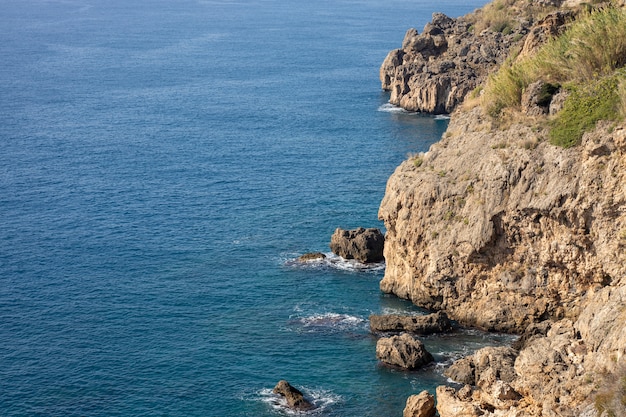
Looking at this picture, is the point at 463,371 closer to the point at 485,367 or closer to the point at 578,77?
the point at 485,367

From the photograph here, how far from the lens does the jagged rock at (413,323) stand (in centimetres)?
6481

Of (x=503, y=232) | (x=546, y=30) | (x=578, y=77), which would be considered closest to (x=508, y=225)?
(x=503, y=232)

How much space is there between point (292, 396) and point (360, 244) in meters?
26.4

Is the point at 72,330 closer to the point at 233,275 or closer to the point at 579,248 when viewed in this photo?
the point at 233,275

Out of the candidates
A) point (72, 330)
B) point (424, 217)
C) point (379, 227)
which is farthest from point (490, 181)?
point (72, 330)

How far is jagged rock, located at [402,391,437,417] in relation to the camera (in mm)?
51375

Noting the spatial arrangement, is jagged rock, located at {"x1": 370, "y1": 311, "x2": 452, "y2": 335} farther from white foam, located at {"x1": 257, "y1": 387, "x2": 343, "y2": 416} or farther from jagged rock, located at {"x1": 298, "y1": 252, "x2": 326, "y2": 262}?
jagged rock, located at {"x1": 298, "y1": 252, "x2": 326, "y2": 262}

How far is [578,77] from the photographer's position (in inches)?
2685

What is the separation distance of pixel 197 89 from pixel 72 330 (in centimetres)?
10943

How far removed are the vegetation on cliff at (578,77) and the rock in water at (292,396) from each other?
2551 centimetres

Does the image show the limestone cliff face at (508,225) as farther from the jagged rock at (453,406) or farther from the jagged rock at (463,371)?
the jagged rock at (453,406)

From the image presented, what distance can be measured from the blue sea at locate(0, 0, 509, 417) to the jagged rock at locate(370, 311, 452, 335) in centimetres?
119

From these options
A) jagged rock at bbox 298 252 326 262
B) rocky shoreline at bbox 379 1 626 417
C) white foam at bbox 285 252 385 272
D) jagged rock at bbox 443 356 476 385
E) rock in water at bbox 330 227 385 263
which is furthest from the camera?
jagged rock at bbox 298 252 326 262

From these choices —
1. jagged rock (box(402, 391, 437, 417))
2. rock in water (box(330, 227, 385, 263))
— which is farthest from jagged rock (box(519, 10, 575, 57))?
jagged rock (box(402, 391, 437, 417))
